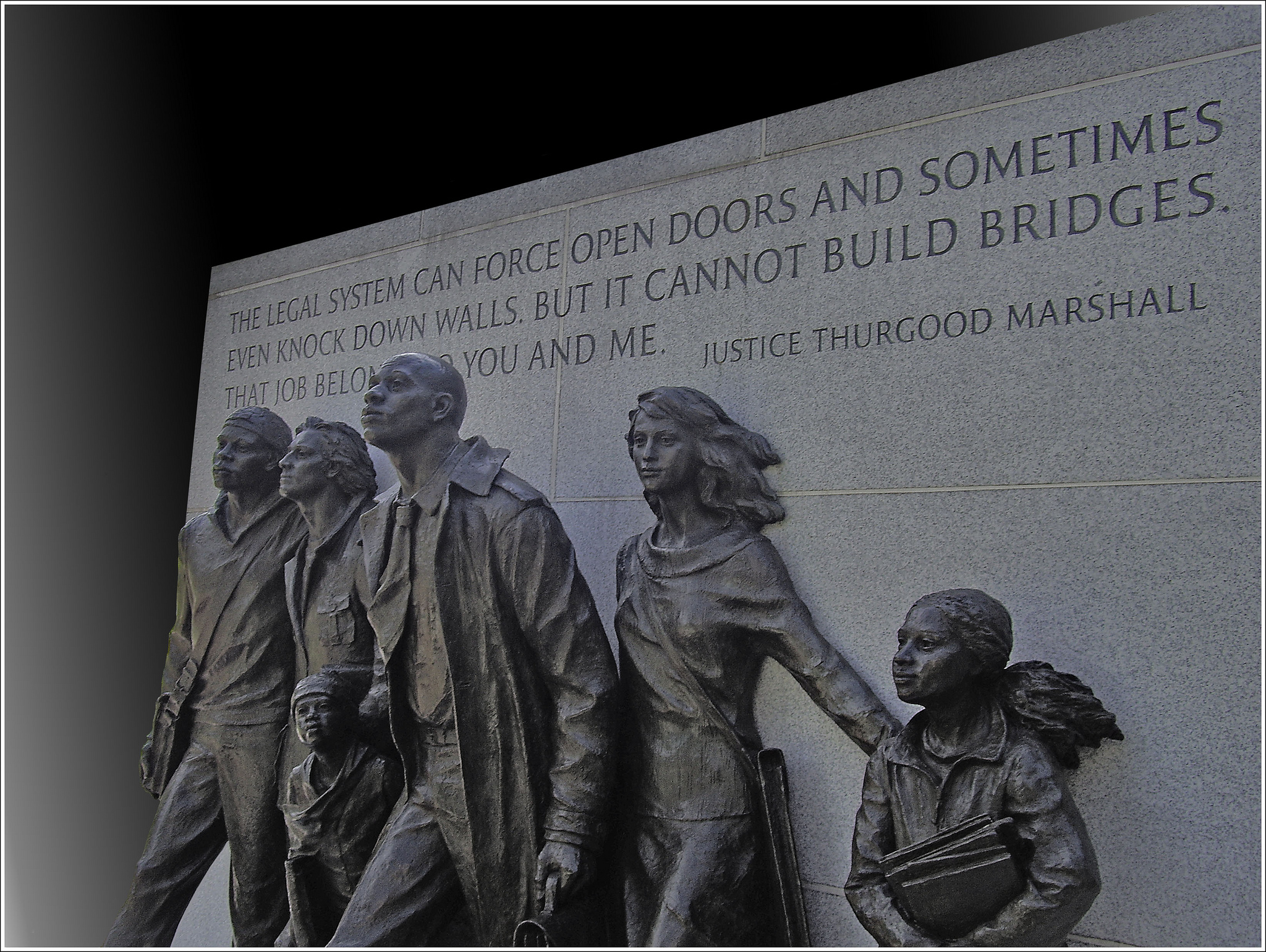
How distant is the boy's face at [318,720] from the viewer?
4707 mm

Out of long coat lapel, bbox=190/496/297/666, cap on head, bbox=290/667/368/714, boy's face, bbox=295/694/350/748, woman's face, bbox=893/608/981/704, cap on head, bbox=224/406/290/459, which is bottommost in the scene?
boy's face, bbox=295/694/350/748

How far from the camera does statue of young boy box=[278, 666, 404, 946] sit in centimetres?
485

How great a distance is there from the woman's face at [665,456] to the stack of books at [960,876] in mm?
1650

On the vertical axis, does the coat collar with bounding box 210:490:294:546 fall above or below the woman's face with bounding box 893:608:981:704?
above

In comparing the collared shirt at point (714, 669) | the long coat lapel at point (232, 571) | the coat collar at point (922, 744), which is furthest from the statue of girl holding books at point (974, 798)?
the long coat lapel at point (232, 571)

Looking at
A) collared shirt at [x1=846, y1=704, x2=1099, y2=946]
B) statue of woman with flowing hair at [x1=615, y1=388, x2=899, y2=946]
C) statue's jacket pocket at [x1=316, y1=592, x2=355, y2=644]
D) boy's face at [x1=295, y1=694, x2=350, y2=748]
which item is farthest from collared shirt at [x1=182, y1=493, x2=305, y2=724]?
collared shirt at [x1=846, y1=704, x2=1099, y2=946]

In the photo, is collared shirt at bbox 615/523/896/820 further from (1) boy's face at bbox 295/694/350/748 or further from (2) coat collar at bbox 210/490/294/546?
(2) coat collar at bbox 210/490/294/546

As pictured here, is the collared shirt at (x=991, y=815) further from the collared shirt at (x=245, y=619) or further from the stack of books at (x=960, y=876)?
the collared shirt at (x=245, y=619)

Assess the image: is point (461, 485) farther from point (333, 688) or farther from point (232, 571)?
point (232, 571)

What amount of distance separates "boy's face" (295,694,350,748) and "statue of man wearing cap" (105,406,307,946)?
0.88 meters

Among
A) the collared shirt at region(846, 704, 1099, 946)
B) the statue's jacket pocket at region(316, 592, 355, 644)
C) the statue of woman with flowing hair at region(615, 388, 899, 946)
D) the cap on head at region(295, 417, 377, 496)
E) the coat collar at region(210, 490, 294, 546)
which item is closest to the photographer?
the collared shirt at region(846, 704, 1099, 946)

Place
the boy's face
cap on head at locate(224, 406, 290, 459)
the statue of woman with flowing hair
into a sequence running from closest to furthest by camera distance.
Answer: the statue of woman with flowing hair
the boy's face
cap on head at locate(224, 406, 290, 459)

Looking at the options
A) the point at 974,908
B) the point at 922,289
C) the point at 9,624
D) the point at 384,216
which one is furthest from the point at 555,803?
the point at 384,216

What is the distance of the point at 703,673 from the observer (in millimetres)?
4484
